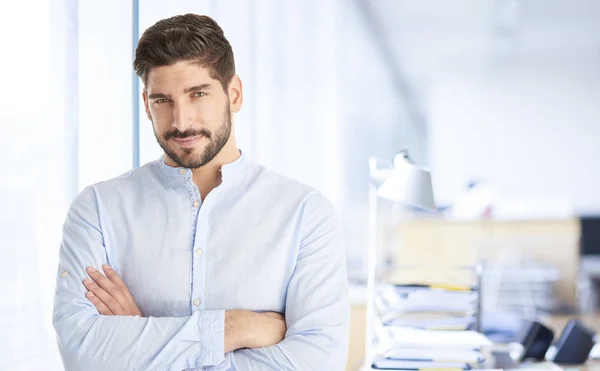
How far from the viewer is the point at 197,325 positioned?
1489 millimetres

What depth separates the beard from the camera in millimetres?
1546

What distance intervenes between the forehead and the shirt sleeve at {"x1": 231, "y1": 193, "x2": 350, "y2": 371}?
0.35 metres

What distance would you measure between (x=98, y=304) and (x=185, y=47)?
0.54m

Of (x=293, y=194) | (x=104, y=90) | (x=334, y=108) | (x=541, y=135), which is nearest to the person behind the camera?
(x=293, y=194)

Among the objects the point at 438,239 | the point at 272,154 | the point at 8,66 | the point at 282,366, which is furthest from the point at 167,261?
the point at 438,239

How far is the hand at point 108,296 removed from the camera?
1.54 metres

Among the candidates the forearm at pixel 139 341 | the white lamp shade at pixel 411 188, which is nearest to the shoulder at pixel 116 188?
the forearm at pixel 139 341

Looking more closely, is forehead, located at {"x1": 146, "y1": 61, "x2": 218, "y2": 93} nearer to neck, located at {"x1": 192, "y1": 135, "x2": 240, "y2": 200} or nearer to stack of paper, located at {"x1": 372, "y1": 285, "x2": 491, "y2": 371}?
neck, located at {"x1": 192, "y1": 135, "x2": 240, "y2": 200}

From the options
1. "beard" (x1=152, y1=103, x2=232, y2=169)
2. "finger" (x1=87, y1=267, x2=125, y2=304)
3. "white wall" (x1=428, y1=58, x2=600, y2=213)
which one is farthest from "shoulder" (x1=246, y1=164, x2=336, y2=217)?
"white wall" (x1=428, y1=58, x2=600, y2=213)

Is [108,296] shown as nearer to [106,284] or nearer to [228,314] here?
[106,284]

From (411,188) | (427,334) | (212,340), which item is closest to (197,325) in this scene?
(212,340)

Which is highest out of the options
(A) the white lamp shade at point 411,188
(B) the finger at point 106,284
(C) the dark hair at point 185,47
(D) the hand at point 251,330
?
(C) the dark hair at point 185,47

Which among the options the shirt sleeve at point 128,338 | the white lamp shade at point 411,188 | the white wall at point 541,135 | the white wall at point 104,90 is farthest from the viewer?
the white wall at point 541,135

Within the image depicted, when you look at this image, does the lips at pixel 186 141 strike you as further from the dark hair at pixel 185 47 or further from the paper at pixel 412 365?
the paper at pixel 412 365
